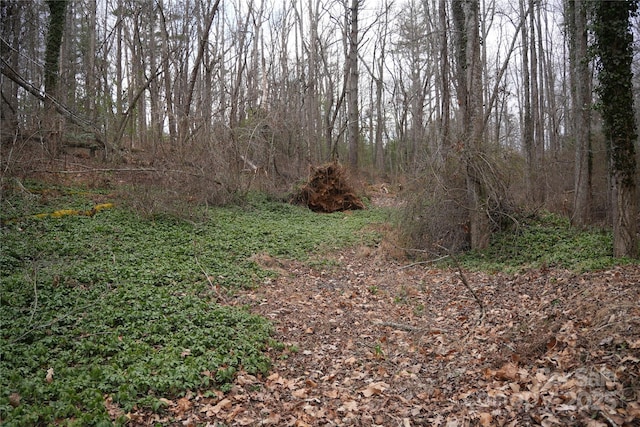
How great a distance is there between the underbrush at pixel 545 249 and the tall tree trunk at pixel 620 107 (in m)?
0.52

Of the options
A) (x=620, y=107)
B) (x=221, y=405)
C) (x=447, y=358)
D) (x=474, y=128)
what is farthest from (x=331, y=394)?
(x=474, y=128)

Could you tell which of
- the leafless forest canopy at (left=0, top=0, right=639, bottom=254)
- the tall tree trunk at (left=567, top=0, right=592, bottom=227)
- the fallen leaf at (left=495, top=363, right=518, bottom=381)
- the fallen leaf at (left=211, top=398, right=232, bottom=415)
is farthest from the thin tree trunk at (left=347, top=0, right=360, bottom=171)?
the fallen leaf at (left=211, top=398, right=232, bottom=415)

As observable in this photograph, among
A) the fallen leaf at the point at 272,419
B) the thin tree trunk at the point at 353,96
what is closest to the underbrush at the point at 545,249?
the fallen leaf at the point at 272,419

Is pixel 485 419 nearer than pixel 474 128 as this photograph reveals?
Yes

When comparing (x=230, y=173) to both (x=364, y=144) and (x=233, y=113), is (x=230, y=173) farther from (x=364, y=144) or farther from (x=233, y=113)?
(x=364, y=144)

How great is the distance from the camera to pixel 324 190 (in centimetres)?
1561

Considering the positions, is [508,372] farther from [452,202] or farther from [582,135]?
[582,135]

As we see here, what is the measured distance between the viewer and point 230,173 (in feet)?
43.4

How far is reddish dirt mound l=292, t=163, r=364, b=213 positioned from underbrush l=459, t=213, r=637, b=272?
7043 mm

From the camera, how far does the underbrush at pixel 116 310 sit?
3959mm

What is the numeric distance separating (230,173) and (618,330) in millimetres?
10901

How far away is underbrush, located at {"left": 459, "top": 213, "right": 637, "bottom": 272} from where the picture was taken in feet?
23.9

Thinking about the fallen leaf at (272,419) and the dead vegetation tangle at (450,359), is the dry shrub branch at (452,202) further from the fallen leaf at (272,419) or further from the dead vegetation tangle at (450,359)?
the fallen leaf at (272,419)

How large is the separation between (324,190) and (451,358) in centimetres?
1093
